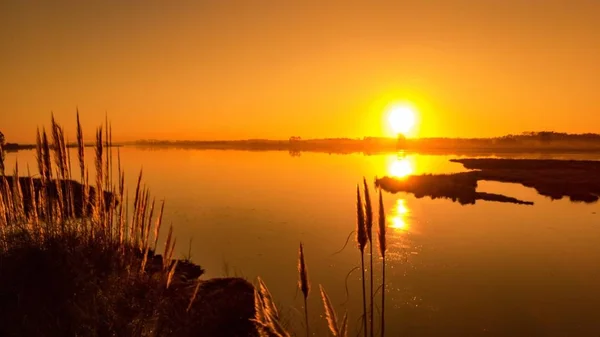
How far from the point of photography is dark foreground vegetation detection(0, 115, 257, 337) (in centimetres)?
531

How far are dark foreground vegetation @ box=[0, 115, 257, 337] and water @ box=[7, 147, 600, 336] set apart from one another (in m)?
3.37

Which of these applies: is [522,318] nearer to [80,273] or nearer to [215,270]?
[215,270]

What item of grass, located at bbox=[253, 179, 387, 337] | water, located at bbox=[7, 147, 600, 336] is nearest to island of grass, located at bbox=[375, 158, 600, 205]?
water, located at bbox=[7, 147, 600, 336]

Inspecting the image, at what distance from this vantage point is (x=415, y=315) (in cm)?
1144

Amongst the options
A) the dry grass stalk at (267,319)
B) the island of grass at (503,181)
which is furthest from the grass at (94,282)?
the island of grass at (503,181)

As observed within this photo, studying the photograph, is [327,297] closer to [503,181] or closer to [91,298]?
[91,298]

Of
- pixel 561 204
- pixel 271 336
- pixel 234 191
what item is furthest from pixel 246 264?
pixel 561 204

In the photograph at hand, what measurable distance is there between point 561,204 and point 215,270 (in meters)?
29.7

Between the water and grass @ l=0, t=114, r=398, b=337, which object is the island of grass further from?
grass @ l=0, t=114, r=398, b=337

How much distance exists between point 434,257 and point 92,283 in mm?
15087

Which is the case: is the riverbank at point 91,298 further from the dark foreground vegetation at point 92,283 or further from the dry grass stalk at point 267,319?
the dry grass stalk at point 267,319

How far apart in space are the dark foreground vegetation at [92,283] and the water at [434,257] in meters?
3.37

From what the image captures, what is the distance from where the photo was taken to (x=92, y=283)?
230 inches

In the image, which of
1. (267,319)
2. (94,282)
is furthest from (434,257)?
(267,319)
